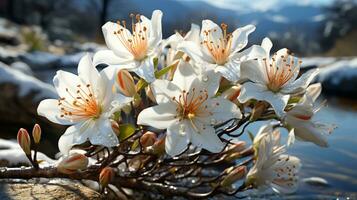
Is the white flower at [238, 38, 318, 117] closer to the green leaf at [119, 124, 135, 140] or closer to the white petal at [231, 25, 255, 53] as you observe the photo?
the white petal at [231, 25, 255, 53]

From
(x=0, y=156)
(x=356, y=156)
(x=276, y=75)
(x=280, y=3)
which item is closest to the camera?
(x=276, y=75)

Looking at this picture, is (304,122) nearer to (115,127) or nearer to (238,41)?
(238,41)

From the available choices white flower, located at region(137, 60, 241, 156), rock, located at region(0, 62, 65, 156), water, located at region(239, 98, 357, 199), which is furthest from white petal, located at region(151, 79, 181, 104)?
rock, located at region(0, 62, 65, 156)

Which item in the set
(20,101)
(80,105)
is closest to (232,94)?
(80,105)

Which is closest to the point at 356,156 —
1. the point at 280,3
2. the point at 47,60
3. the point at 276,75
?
the point at 276,75

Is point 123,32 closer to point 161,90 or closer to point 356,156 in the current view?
point 161,90

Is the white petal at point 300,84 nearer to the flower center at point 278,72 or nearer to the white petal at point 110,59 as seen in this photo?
the flower center at point 278,72
